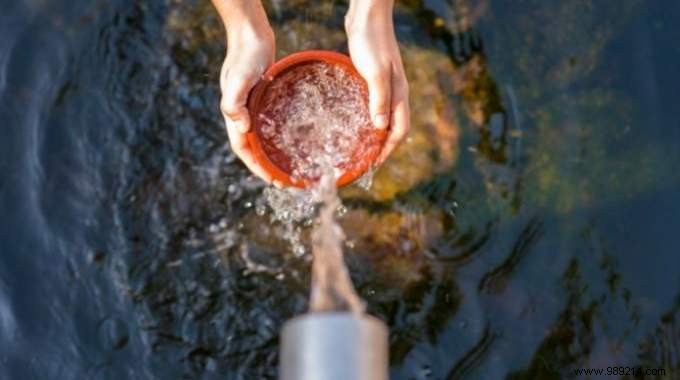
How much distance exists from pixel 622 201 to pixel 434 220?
0.57 m

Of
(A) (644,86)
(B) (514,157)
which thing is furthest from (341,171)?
(A) (644,86)

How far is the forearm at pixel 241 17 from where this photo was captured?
80.7 inches

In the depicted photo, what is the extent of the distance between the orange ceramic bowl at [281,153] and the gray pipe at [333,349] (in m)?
0.89

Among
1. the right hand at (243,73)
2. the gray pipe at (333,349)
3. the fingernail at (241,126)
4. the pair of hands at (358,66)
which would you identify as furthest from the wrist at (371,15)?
the gray pipe at (333,349)

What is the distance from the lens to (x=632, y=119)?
251cm

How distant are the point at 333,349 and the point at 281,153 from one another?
3.36 feet

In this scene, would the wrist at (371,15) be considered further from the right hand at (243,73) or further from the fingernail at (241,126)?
the fingernail at (241,126)

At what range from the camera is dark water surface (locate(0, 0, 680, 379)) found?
2.36 meters

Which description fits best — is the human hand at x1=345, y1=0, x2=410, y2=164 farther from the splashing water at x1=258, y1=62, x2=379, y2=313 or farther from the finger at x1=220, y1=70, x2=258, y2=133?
the finger at x1=220, y1=70, x2=258, y2=133

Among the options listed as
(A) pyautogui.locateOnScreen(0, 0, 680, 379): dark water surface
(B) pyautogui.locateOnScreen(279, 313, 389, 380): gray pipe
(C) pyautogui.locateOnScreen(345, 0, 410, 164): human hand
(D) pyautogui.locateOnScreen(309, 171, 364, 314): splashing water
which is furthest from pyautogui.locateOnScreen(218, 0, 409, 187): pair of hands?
(B) pyautogui.locateOnScreen(279, 313, 389, 380): gray pipe

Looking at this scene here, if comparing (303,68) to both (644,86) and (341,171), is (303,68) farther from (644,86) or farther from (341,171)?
(644,86)

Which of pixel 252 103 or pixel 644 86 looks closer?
pixel 252 103

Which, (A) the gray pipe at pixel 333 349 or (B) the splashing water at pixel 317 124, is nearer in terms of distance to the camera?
(A) the gray pipe at pixel 333 349

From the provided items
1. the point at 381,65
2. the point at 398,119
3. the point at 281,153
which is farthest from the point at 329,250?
the point at 381,65
